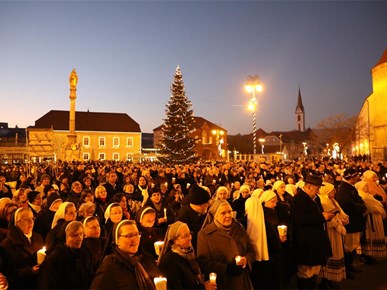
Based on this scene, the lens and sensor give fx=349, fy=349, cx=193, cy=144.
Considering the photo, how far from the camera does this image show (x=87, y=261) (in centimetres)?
412

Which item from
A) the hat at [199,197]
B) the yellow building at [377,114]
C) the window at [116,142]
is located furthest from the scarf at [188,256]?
the window at [116,142]

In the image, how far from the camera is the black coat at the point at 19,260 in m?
3.90

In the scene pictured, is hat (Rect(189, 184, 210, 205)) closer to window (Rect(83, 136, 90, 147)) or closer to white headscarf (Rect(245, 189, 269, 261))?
white headscarf (Rect(245, 189, 269, 261))

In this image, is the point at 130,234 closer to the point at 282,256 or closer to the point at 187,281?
the point at 187,281

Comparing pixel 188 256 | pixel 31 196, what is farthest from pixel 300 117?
pixel 188 256

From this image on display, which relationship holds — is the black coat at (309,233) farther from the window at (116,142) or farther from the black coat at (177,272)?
the window at (116,142)

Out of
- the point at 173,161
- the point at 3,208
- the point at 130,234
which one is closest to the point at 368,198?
the point at 130,234

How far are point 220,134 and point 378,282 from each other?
72865 millimetres

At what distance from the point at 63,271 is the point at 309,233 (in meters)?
3.70

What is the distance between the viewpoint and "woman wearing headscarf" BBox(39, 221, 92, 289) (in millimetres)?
3541

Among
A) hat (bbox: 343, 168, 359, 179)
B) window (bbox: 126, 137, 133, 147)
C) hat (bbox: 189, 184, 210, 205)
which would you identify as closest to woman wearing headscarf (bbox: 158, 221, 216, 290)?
hat (bbox: 189, 184, 210, 205)

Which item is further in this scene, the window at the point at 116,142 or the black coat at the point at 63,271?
the window at the point at 116,142

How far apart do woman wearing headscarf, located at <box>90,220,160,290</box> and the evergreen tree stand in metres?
31.6

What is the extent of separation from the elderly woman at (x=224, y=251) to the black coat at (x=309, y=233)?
5.22 feet
